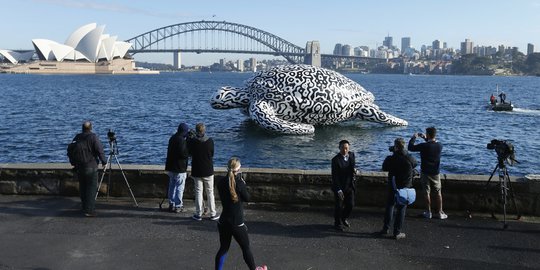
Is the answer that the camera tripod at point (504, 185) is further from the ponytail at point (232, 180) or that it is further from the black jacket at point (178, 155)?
the black jacket at point (178, 155)

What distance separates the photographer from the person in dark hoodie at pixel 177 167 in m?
9.48

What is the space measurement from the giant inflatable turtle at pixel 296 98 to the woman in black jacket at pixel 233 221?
16557 mm

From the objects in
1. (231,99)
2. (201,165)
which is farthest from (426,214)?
(231,99)

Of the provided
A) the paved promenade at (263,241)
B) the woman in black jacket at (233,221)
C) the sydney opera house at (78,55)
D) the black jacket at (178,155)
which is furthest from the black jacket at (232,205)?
the sydney opera house at (78,55)

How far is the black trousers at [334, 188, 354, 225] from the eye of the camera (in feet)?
28.1

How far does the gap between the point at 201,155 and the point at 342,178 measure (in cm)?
231

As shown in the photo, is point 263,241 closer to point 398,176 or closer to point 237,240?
point 237,240

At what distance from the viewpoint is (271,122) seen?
23250mm

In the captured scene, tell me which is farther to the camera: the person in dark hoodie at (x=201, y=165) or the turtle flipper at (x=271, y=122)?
the turtle flipper at (x=271, y=122)

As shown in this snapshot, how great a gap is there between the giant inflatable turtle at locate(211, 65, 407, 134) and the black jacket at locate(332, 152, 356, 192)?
1469 cm

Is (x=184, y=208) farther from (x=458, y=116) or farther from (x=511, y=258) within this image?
(x=458, y=116)

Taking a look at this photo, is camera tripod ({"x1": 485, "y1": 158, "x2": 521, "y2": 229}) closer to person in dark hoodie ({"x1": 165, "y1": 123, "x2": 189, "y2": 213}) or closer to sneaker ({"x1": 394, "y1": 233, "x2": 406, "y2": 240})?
sneaker ({"x1": 394, "y1": 233, "x2": 406, "y2": 240})

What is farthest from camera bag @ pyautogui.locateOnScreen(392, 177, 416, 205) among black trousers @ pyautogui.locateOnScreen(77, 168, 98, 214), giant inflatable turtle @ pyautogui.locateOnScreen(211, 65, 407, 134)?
giant inflatable turtle @ pyautogui.locateOnScreen(211, 65, 407, 134)

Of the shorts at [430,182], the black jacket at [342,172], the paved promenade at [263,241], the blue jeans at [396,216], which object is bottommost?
the paved promenade at [263,241]
